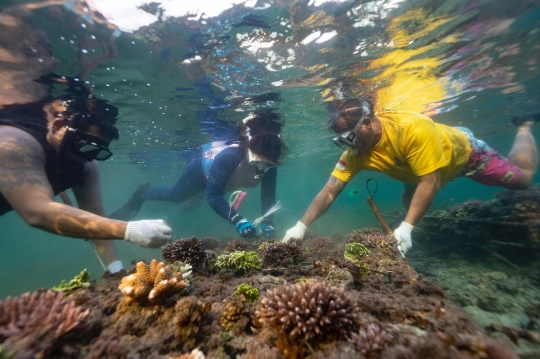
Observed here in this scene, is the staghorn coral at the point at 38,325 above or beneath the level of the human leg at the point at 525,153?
above

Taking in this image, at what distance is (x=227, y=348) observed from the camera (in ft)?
8.04

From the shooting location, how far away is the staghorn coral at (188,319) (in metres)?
2.43

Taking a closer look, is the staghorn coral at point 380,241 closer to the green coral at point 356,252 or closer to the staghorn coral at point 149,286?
the green coral at point 356,252

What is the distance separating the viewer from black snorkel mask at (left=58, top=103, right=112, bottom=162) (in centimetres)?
539

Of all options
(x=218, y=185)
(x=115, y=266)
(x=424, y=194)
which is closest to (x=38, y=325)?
(x=115, y=266)

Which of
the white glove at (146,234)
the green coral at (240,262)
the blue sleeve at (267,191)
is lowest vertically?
the blue sleeve at (267,191)

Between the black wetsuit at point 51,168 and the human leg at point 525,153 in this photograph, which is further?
the human leg at point 525,153

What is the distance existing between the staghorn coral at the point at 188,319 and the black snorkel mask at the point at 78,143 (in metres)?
4.76

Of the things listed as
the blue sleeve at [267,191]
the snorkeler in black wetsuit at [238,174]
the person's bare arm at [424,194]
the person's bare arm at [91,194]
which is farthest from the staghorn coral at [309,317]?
the blue sleeve at [267,191]

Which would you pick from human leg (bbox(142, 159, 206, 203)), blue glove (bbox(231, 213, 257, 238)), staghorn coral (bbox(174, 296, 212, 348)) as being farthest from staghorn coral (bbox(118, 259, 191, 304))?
human leg (bbox(142, 159, 206, 203))

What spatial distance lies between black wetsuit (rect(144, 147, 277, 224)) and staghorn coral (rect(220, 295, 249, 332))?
5.22 m

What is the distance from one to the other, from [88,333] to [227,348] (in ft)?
4.65

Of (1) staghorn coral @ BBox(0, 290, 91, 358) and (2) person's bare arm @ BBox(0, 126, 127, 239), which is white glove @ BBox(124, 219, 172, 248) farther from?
(1) staghorn coral @ BBox(0, 290, 91, 358)

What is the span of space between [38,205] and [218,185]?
5.98m
